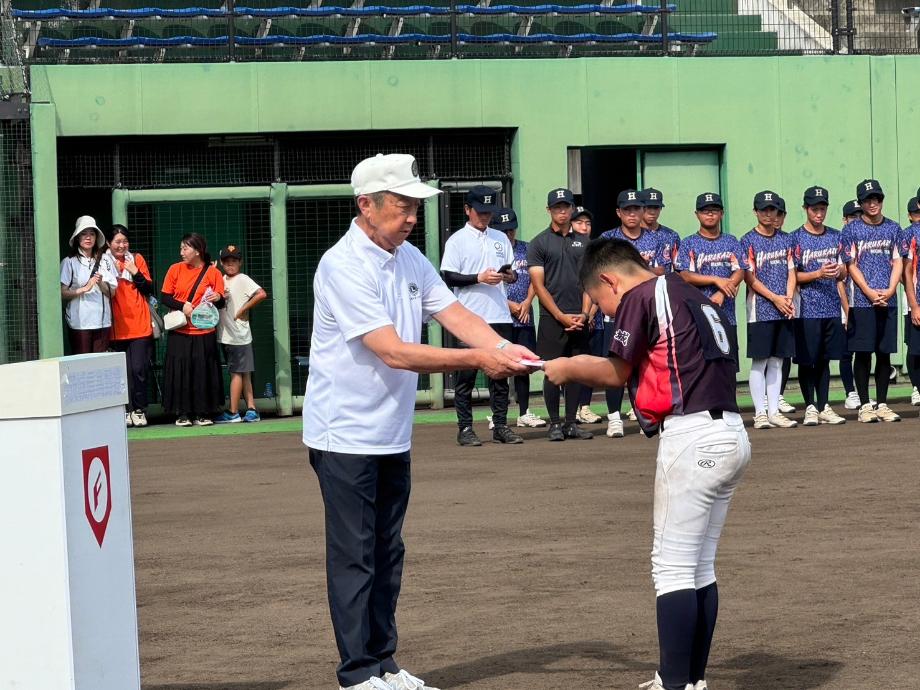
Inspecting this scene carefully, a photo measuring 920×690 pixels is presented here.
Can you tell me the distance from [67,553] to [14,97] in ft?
45.4

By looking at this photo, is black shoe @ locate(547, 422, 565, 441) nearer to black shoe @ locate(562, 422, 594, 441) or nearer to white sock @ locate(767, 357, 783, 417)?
black shoe @ locate(562, 422, 594, 441)

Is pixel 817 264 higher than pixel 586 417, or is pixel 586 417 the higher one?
pixel 817 264

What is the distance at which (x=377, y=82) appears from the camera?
60.6ft

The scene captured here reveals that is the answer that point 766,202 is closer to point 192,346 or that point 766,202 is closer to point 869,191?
point 869,191

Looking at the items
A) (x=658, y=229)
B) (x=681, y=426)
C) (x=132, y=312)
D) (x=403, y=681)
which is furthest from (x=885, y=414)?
(x=403, y=681)

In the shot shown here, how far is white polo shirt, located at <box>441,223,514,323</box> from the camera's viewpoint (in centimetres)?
1364

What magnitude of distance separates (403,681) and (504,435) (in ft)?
27.5

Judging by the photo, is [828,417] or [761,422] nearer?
[761,422]

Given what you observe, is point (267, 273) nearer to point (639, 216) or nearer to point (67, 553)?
point (639, 216)

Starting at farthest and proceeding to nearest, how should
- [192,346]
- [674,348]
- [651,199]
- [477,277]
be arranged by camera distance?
[192,346] < [651,199] < [477,277] < [674,348]

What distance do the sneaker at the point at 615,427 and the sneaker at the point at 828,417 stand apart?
6.88 ft

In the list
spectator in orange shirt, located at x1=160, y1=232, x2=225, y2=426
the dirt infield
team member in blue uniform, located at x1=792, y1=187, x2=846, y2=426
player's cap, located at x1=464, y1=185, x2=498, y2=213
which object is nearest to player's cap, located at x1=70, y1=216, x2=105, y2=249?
spectator in orange shirt, located at x1=160, y1=232, x2=225, y2=426

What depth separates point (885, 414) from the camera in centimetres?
1510

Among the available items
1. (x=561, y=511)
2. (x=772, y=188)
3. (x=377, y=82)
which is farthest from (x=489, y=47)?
(x=561, y=511)
